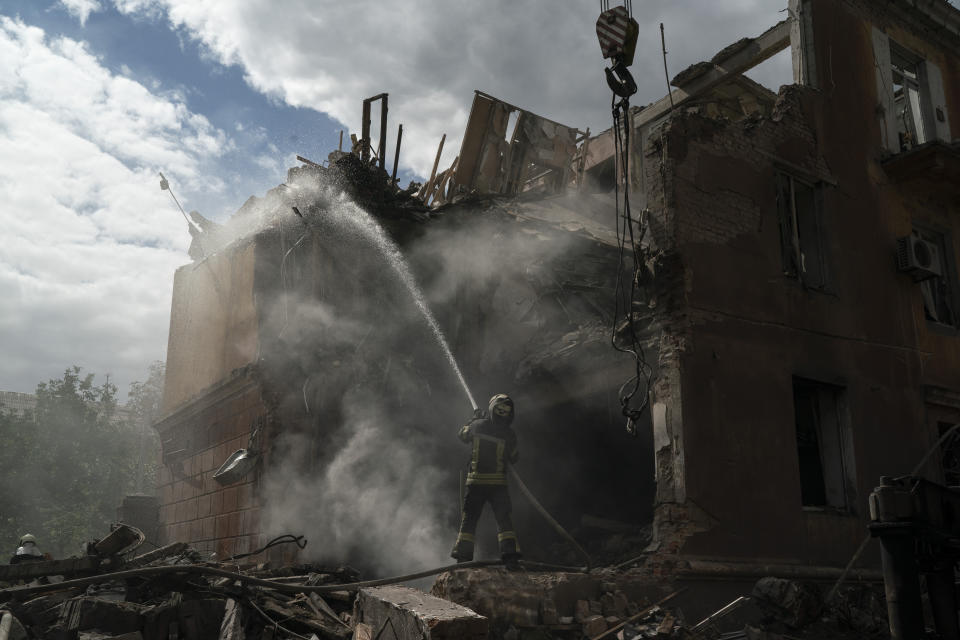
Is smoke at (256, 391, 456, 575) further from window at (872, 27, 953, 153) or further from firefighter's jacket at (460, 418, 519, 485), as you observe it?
window at (872, 27, 953, 153)

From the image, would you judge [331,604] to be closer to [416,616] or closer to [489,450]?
[416,616]

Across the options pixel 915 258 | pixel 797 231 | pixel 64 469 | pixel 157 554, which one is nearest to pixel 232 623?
pixel 157 554

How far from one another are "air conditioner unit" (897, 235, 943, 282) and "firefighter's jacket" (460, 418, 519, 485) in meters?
6.87

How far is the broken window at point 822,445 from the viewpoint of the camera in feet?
30.5

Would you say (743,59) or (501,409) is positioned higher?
(743,59)

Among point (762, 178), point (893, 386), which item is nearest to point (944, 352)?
point (893, 386)

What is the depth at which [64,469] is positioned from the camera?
28.2 m

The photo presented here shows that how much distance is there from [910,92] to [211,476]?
13000 mm

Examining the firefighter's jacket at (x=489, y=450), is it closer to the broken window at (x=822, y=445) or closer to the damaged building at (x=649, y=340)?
the damaged building at (x=649, y=340)

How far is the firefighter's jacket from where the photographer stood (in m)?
7.48

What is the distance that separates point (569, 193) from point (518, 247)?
187 centimetres

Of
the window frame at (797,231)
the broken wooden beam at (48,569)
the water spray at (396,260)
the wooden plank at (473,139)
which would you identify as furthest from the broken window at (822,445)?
the broken wooden beam at (48,569)

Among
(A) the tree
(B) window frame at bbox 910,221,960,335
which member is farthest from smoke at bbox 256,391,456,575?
(A) the tree

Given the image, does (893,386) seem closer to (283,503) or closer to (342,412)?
(342,412)
